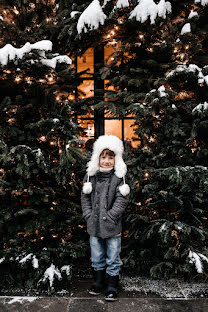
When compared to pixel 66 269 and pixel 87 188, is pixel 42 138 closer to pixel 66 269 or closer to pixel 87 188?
pixel 87 188

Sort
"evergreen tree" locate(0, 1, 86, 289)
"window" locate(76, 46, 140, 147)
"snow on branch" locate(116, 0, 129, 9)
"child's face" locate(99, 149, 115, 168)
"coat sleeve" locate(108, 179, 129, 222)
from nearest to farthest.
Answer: "coat sleeve" locate(108, 179, 129, 222) → "child's face" locate(99, 149, 115, 168) → "evergreen tree" locate(0, 1, 86, 289) → "snow on branch" locate(116, 0, 129, 9) → "window" locate(76, 46, 140, 147)

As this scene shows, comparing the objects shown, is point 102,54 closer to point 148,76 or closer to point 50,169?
point 148,76

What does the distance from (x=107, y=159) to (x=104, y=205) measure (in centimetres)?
58

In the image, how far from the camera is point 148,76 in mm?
3809

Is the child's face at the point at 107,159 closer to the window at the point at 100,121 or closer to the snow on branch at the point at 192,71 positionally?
the snow on branch at the point at 192,71

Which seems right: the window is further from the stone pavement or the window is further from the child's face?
the stone pavement

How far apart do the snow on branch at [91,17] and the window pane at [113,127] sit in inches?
71.1

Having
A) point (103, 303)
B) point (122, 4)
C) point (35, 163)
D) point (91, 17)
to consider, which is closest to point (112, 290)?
point (103, 303)

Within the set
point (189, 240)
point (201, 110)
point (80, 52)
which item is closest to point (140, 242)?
point (189, 240)

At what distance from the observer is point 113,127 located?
4.84 meters

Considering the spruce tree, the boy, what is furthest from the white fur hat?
the spruce tree

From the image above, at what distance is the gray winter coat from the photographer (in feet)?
9.66

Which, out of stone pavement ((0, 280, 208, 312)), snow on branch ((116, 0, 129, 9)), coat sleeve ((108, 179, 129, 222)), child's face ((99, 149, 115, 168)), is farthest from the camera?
snow on branch ((116, 0, 129, 9))

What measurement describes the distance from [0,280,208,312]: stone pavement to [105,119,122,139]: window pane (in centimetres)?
287
